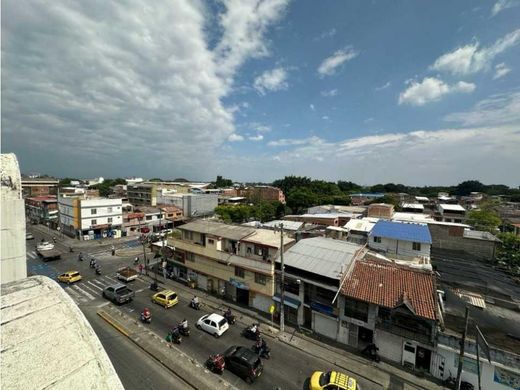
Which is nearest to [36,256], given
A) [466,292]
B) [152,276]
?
[152,276]

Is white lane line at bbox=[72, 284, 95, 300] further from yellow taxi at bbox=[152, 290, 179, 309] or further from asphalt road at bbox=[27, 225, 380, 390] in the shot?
yellow taxi at bbox=[152, 290, 179, 309]

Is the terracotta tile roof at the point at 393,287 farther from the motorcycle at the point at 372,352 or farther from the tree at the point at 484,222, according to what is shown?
the tree at the point at 484,222

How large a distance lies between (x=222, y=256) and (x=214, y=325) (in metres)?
7.31

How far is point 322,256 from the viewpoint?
2248cm

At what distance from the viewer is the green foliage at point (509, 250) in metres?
34.6

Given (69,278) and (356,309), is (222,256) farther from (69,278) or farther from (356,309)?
(69,278)

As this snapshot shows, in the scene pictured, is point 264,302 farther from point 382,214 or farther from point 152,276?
point 382,214

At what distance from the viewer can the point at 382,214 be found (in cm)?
5519

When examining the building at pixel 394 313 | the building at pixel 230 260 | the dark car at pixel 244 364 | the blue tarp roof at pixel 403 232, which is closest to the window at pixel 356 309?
the building at pixel 394 313

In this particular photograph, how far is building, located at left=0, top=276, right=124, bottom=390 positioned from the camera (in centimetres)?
253

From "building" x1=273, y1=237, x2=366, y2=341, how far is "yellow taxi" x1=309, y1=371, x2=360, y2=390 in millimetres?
4824

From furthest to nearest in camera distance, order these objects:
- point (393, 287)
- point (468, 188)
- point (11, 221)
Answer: point (468, 188), point (393, 287), point (11, 221)

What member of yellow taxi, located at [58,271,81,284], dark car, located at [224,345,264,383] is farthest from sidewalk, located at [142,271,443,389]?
yellow taxi, located at [58,271,81,284]

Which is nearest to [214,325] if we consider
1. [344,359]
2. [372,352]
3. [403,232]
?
[344,359]
